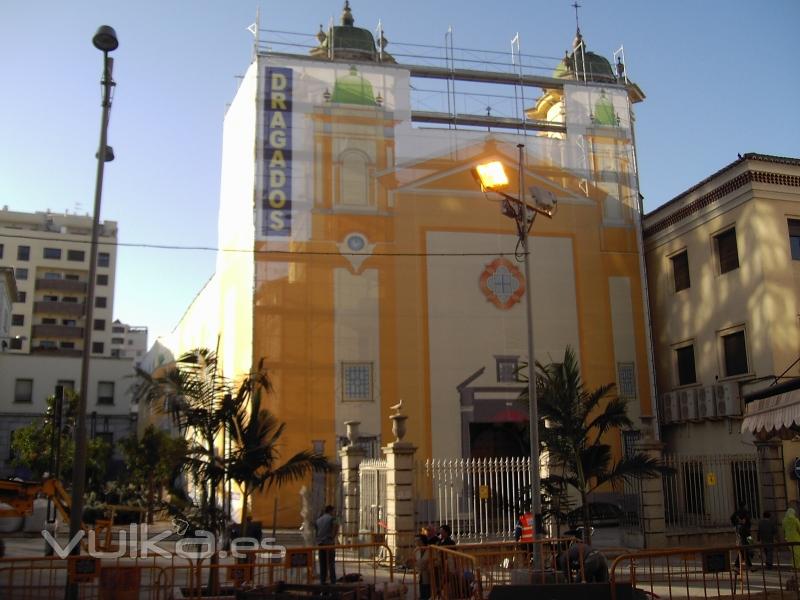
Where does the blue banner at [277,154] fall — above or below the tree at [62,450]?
above

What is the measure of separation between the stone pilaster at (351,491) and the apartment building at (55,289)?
170 ft

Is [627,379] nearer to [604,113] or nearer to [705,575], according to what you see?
[604,113]

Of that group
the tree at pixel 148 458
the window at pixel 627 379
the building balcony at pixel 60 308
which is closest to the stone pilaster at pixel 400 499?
the tree at pixel 148 458

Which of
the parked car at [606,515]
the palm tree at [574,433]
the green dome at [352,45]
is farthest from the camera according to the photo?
the green dome at [352,45]

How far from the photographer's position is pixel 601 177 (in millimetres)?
31234

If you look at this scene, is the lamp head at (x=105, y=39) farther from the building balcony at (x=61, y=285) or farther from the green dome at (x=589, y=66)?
the building balcony at (x=61, y=285)

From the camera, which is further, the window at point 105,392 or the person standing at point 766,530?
the window at point 105,392

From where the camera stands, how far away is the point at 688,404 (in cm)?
2780

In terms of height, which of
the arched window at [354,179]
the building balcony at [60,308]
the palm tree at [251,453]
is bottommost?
the palm tree at [251,453]

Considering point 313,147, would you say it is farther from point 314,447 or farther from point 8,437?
point 8,437

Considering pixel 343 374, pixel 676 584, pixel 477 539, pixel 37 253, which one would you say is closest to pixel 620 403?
pixel 676 584

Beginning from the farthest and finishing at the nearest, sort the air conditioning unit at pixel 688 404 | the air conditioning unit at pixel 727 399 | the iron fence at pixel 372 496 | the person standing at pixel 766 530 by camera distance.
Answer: the air conditioning unit at pixel 688 404 < the air conditioning unit at pixel 727 399 < the iron fence at pixel 372 496 < the person standing at pixel 766 530

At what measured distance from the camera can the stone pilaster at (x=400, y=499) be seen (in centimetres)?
1736

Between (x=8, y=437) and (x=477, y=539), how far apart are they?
36623 mm
